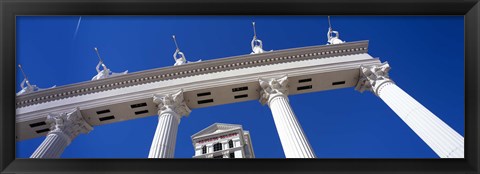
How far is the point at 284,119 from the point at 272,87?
5.98m

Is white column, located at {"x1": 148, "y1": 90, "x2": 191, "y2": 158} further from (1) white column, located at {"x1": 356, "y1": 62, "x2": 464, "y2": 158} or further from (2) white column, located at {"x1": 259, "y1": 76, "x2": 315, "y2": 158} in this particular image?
(1) white column, located at {"x1": 356, "y1": 62, "x2": 464, "y2": 158}

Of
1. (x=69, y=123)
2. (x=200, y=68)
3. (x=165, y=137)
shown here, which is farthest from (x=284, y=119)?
(x=69, y=123)

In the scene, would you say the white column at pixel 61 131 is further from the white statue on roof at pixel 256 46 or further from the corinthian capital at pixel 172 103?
the white statue on roof at pixel 256 46

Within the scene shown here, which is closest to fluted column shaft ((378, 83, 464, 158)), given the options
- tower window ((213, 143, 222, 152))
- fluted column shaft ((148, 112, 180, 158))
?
fluted column shaft ((148, 112, 180, 158))

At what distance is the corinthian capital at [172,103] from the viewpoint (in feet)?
104

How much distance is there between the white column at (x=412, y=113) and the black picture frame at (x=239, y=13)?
38.0ft

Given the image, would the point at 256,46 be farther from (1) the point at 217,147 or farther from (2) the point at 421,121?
(1) the point at 217,147

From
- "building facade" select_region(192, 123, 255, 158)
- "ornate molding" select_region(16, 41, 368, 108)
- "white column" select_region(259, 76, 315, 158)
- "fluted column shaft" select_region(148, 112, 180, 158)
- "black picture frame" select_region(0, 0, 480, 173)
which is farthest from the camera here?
"building facade" select_region(192, 123, 255, 158)

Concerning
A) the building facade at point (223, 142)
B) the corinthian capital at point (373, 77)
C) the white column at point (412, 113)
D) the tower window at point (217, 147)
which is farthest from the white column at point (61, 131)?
the tower window at point (217, 147)

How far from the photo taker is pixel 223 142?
82.6m

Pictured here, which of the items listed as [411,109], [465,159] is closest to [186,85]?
[411,109]

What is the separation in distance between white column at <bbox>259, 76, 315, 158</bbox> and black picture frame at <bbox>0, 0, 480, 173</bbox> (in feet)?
49.2

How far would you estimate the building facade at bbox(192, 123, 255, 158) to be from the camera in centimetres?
7962
